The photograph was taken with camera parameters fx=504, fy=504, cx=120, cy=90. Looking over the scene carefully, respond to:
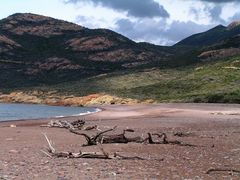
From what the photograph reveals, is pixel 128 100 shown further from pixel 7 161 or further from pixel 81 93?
pixel 7 161

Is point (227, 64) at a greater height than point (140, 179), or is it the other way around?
point (227, 64)

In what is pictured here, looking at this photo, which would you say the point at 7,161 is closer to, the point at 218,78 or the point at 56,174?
the point at 56,174

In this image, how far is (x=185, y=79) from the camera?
132750 mm

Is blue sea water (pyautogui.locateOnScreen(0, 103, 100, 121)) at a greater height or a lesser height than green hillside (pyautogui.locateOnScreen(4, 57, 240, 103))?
lesser

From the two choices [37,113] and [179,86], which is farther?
[179,86]

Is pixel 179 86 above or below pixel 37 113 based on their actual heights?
above

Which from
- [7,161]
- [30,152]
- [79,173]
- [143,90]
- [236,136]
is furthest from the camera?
[143,90]

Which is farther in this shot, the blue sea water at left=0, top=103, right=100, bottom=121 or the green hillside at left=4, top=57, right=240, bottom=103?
the green hillside at left=4, top=57, right=240, bottom=103

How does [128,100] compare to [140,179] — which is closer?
[140,179]

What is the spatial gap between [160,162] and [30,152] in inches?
245

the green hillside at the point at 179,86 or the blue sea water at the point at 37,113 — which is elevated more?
the green hillside at the point at 179,86

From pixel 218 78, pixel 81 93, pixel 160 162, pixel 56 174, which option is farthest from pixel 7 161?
pixel 81 93

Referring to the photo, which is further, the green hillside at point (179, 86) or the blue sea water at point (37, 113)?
the green hillside at point (179, 86)

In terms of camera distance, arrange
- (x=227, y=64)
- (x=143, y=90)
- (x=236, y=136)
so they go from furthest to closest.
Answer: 1. (x=227, y=64)
2. (x=143, y=90)
3. (x=236, y=136)
